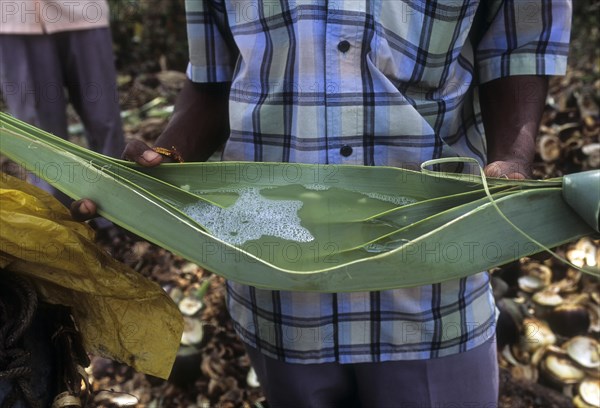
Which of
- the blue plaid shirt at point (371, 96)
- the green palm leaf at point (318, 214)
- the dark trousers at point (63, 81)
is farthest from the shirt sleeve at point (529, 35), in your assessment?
the dark trousers at point (63, 81)

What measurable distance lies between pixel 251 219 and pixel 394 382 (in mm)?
500

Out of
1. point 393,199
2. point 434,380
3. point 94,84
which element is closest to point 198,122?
point 393,199

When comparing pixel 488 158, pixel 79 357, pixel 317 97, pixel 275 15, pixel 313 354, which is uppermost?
pixel 275 15

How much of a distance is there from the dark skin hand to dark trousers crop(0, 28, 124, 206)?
5.99 ft

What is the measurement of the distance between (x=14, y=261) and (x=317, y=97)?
0.63 meters

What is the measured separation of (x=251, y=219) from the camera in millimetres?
1216

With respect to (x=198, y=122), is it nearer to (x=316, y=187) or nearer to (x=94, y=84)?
(x=316, y=187)

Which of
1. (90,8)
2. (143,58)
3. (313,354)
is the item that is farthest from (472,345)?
(143,58)

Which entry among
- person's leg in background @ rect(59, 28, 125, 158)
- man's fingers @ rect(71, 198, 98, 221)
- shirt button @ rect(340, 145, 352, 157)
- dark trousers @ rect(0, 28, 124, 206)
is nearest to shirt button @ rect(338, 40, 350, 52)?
shirt button @ rect(340, 145, 352, 157)

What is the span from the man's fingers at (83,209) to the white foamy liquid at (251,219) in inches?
7.4

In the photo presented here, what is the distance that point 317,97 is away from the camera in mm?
1271

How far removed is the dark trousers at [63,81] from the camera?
3.17 metres

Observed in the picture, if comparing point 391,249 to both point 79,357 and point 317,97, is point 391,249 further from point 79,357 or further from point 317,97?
point 79,357

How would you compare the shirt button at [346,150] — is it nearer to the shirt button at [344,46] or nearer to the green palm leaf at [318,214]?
the green palm leaf at [318,214]
